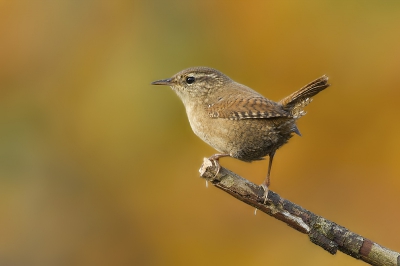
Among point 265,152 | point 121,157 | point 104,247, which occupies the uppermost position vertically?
point 265,152

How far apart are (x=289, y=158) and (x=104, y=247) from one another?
279 cm

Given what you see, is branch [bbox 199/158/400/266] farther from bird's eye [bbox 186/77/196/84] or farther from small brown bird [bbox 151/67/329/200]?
bird's eye [bbox 186/77/196/84]

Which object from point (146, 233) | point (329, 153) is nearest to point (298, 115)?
point (329, 153)

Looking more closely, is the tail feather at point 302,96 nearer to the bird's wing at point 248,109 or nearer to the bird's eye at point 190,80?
the bird's wing at point 248,109

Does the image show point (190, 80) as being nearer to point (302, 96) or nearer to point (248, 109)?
point (248, 109)

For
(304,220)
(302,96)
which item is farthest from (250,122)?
(304,220)

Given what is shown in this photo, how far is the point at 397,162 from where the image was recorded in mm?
7234

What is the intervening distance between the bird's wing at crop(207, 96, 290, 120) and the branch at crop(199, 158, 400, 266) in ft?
1.52

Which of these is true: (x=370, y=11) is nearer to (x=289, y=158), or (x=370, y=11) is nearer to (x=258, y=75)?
(x=258, y=75)

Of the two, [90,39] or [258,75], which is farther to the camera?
[90,39]

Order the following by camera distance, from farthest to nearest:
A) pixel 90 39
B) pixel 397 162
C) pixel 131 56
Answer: pixel 90 39
pixel 131 56
pixel 397 162

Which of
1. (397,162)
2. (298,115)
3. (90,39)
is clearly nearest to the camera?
(298,115)

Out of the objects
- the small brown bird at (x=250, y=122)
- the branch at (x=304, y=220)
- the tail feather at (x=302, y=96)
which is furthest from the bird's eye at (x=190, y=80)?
the branch at (x=304, y=220)

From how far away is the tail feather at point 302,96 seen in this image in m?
4.07
